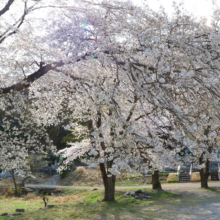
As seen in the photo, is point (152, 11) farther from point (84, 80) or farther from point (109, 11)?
point (84, 80)

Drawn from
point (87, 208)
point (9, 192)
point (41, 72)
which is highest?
point (41, 72)

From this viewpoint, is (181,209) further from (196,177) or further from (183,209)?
(196,177)

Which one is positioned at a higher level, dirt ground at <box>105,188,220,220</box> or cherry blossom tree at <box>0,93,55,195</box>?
cherry blossom tree at <box>0,93,55,195</box>

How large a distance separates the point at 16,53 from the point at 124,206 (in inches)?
327

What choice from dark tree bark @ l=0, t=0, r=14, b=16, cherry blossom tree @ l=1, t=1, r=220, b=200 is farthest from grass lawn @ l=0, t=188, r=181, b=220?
dark tree bark @ l=0, t=0, r=14, b=16

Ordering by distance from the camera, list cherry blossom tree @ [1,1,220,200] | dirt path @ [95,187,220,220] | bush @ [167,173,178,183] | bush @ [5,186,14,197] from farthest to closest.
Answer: bush @ [167,173,178,183] → bush @ [5,186,14,197] → dirt path @ [95,187,220,220] → cherry blossom tree @ [1,1,220,200]

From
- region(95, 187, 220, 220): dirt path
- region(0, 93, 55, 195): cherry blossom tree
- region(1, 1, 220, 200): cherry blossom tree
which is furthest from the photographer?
region(0, 93, 55, 195): cherry blossom tree

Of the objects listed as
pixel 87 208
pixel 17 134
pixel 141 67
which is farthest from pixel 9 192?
pixel 141 67

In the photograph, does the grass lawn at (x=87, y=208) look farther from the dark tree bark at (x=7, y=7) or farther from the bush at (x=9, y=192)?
the dark tree bark at (x=7, y=7)

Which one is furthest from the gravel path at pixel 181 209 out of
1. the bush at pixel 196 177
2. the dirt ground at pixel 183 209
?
the bush at pixel 196 177

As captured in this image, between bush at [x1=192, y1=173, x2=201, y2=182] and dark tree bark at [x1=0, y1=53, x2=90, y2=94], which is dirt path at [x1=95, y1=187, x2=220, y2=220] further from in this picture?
bush at [x1=192, y1=173, x2=201, y2=182]

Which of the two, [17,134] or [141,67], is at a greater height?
[141,67]

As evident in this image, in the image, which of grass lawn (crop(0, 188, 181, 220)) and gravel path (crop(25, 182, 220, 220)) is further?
grass lawn (crop(0, 188, 181, 220))

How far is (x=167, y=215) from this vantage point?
9.84m
